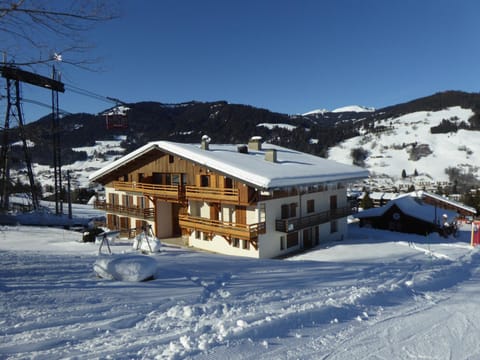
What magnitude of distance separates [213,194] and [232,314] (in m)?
13.8

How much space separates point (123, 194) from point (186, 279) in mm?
21105

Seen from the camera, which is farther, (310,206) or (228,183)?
(310,206)

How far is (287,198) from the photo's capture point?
2102cm

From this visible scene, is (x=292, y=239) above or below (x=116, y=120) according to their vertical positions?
below

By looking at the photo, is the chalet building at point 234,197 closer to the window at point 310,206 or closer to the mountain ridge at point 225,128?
the window at point 310,206

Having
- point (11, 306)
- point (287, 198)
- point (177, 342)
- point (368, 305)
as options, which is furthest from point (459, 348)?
point (287, 198)

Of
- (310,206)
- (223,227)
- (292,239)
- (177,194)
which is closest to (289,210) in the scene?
(292,239)

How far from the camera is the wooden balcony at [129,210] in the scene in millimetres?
25719

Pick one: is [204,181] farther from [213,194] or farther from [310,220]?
[310,220]

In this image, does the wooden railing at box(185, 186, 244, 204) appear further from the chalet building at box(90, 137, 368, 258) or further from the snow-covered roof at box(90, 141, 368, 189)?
the snow-covered roof at box(90, 141, 368, 189)

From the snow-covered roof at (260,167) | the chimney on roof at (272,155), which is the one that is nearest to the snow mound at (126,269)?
the snow-covered roof at (260,167)

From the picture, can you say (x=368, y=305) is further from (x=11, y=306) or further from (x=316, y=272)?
(x=11, y=306)

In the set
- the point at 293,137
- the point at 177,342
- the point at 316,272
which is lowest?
the point at 316,272

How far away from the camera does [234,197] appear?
19281mm
